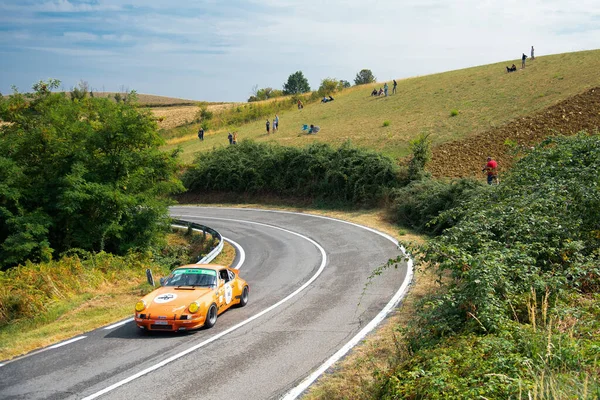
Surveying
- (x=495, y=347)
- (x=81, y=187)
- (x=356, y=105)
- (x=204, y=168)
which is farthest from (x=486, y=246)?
(x=356, y=105)

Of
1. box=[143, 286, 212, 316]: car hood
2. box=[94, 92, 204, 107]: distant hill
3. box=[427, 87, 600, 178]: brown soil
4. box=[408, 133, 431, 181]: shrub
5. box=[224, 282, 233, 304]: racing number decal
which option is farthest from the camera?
box=[94, 92, 204, 107]: distant hill

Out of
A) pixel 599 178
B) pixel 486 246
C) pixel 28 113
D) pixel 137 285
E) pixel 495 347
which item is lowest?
pixel 137 285

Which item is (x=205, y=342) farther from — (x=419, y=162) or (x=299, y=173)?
(x=299, y=173)

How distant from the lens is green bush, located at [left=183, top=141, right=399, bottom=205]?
3017cm

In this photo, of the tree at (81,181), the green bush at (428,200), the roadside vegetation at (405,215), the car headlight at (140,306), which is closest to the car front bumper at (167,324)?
the car headlight at (140,306)

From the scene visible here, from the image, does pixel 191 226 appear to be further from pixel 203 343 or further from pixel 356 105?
pixel 356 105

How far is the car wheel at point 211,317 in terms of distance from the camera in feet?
39.2

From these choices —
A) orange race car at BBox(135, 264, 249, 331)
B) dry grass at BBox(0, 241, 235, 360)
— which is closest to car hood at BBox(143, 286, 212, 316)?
orange race car at BBox(135, 264, 249, 331)

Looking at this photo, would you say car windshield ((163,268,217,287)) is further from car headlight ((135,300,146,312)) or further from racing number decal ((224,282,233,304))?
car headlight ((135,300,146,312))

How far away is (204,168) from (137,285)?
23.5 meters

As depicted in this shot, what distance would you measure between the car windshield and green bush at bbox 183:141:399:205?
58.1 ft

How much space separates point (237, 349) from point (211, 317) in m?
1.93

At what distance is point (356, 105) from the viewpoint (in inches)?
2549

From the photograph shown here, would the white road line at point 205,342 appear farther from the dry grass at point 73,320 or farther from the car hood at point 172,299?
the dry grass at point 73,320
